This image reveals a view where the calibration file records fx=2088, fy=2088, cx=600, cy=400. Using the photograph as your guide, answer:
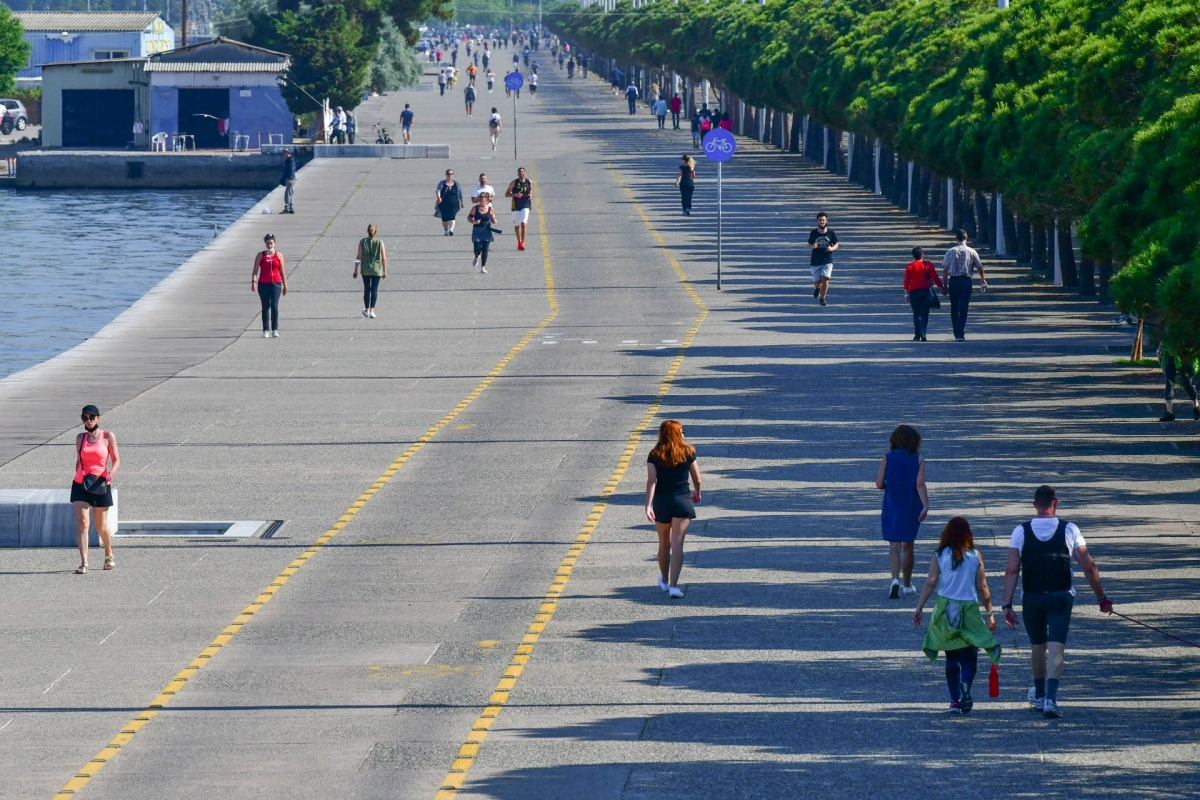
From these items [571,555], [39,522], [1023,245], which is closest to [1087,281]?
[1023,245]

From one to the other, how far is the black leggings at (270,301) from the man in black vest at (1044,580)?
22729mm

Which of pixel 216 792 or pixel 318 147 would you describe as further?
pixel 318 147

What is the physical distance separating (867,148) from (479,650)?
54.0 m

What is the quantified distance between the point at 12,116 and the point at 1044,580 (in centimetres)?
10897

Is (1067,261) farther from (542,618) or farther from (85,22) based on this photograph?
(85,22)

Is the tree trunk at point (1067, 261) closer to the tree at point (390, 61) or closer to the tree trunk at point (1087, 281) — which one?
the tree trunk at point (1087, 281)

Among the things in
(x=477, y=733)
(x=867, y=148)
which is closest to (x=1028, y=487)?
(x=477, y=733)

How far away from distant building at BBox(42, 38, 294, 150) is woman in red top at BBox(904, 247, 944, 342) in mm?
62929

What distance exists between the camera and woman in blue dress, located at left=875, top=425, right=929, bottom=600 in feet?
54.7

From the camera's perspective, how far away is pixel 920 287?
A: 33656 mm

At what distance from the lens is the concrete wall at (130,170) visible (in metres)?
89.5

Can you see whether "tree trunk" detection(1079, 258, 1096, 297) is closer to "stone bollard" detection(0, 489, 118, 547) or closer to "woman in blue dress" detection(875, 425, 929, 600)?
"woman in blue dress" detection(875, 425, 929, 600)

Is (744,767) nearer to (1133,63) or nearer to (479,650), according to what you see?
(479,650)

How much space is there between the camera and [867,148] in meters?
67.6
